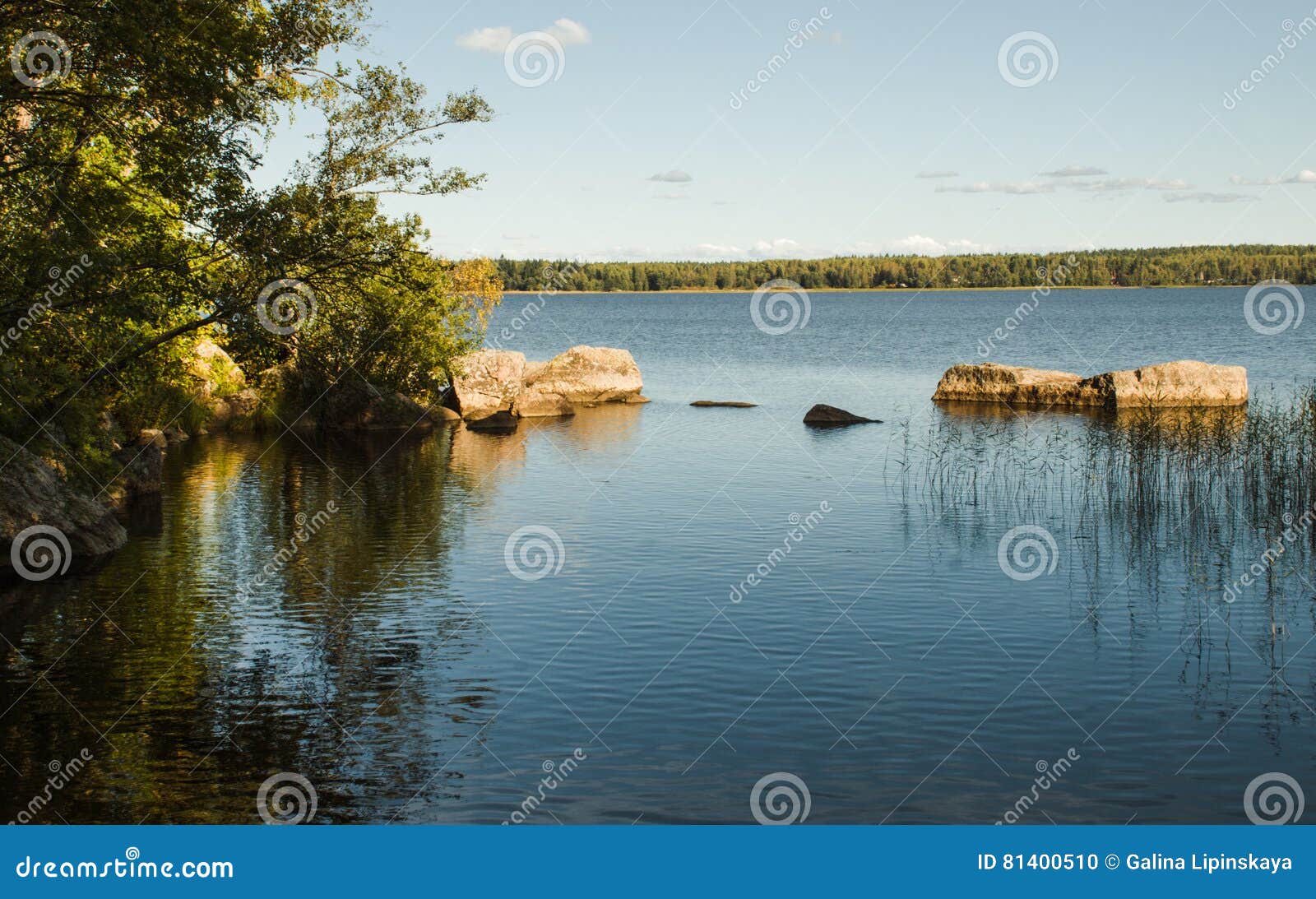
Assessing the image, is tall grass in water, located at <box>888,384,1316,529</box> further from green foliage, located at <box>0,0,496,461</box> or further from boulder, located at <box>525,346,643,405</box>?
boulder, located at <box>525,346,643,405</box>

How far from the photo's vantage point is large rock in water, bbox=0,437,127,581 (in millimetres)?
20078

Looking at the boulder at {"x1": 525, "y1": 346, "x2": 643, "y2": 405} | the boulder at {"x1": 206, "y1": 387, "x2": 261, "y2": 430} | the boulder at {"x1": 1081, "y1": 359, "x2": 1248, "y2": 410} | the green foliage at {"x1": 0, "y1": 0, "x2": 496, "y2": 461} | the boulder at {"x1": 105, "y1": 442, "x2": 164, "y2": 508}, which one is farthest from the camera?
the boulder at {"x1": 525, "y1": 346, "x2": 643, "y2": 405}

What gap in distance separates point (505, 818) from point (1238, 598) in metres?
12.0

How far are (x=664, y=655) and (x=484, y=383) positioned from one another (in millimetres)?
31868

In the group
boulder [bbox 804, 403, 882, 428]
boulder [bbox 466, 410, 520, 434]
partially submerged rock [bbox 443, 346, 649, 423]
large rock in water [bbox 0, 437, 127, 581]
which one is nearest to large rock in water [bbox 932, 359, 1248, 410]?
boulder [bbox 804, 403, 882, 428]

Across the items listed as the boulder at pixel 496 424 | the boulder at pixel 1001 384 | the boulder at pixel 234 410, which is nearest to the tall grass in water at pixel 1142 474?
the boulder at pixel 1001 384

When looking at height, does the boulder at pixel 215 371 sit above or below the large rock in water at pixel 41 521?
above

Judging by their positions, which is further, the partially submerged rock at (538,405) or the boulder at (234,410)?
the partially submerged rock at (538,405)

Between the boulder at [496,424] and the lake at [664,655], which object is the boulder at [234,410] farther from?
the lake at [664,655]

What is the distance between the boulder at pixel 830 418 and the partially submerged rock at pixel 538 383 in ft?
35.5

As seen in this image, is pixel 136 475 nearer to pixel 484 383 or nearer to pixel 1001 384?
pixel 484 383

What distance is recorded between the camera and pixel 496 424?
44.0 metres

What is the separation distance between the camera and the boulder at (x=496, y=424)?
4303 cm

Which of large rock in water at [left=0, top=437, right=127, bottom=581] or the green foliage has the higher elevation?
the green foliage
